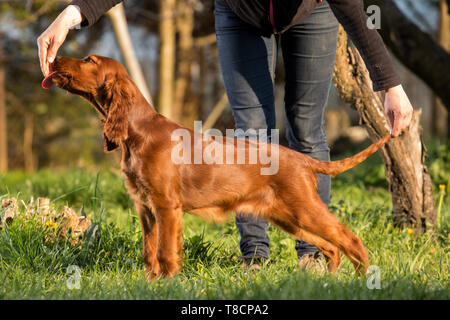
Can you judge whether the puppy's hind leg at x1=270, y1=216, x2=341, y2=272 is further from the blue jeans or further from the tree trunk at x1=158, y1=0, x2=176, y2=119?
the tree trunk at x1=158, y1=0, x2=176, y2=119

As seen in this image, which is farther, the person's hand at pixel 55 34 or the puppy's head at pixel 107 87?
the puppy's head at pixel 107 87

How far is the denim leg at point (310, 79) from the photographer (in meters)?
2.72

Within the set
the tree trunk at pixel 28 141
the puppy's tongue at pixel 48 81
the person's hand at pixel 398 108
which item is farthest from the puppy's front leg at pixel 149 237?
the tree trunk at pixel 28 141

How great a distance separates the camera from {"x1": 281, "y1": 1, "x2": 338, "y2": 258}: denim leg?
8.92 ft

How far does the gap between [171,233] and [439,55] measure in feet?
14.5

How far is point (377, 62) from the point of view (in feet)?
8.15

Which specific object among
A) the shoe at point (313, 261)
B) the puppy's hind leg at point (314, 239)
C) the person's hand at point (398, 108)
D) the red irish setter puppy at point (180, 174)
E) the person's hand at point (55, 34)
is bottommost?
the shoe at point (313, 261)

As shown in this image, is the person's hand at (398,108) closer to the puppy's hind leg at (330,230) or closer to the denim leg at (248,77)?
the puppy's hind leg at (330,230)

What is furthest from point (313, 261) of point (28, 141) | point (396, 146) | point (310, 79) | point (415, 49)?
point (28, 141)

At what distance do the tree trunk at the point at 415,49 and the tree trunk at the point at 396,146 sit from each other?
1.44 m

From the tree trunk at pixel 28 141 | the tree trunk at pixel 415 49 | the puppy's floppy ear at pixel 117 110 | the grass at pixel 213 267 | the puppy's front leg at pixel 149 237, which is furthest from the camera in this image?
the tree trunk at pixel 28 141

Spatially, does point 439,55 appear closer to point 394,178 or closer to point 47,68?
point 394,178
